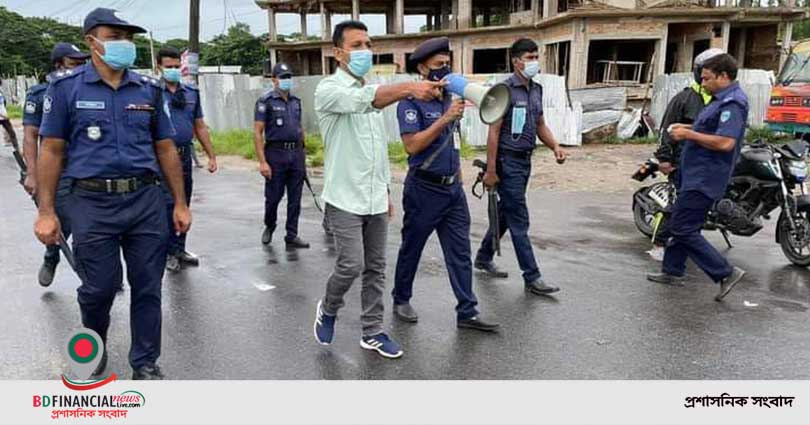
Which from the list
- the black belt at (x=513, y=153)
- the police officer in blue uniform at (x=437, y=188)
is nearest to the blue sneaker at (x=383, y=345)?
the police officer in blue uniform at (x=437, y=188)

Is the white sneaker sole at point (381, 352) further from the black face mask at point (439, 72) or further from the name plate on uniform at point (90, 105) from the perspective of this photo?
the name plate on uniform at point (90, 105)

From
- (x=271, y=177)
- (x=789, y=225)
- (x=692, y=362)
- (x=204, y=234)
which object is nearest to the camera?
(x=692, y=362)

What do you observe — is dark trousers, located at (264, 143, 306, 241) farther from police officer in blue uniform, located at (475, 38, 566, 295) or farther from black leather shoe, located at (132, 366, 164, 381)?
black leather shoe, located at (132, 366, 164, 381)

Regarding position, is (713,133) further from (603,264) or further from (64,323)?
(64,323)

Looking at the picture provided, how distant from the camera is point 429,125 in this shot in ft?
12.1

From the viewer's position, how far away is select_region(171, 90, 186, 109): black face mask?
5.21 m

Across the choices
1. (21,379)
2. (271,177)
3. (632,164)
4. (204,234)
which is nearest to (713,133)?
(271,177)

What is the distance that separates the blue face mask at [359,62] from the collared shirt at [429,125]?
0.41 meters

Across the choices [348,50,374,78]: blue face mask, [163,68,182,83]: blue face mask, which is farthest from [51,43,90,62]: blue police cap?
[348,50,374,78]: blue face mask

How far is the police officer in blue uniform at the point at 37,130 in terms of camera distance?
3.98 m

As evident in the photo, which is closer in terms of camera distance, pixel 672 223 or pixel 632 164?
pixel 672 223

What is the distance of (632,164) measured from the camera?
11.9m
